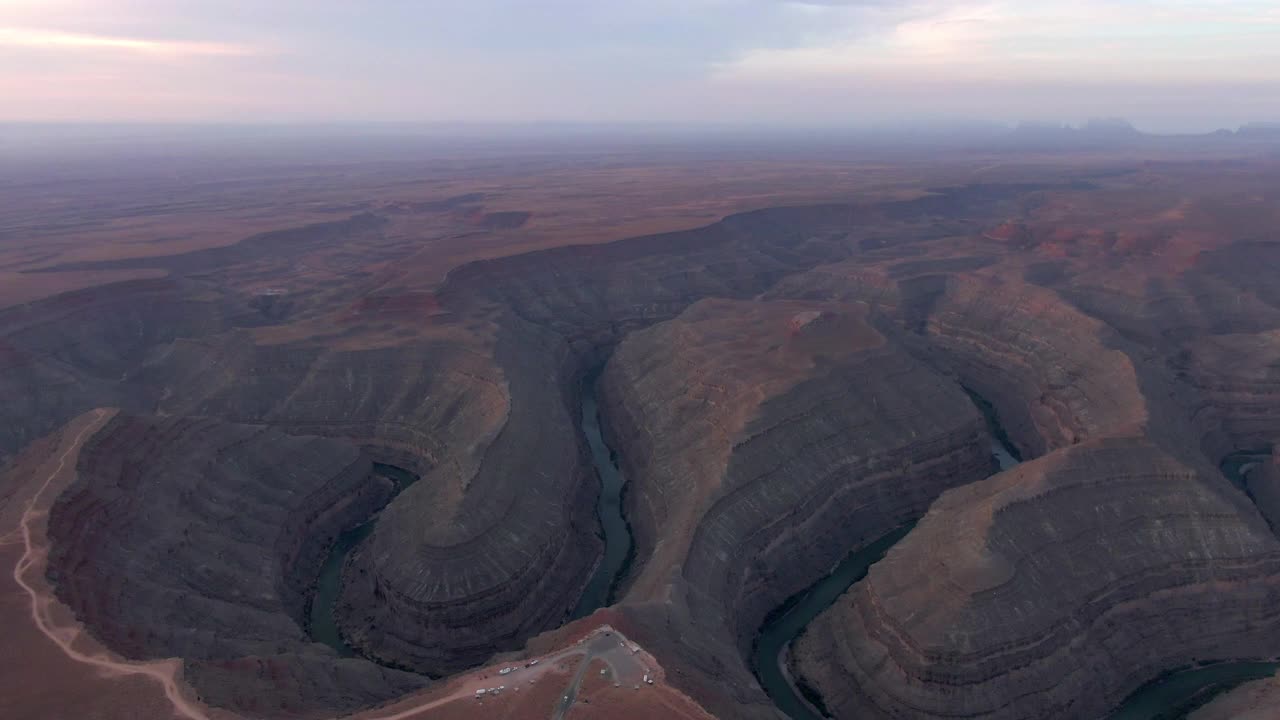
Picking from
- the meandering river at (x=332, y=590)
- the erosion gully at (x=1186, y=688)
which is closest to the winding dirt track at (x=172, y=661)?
the meandering river at (x=332, y=590)

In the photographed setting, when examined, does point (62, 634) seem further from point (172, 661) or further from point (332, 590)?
point (332, 590)

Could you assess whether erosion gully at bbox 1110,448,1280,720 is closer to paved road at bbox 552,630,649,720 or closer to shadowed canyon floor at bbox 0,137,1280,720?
shadowed canyon floor at bbox 0,137,1280,720

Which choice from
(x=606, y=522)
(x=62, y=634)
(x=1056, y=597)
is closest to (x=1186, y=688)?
(x=1056, y=597)

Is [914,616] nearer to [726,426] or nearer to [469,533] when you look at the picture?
[726,426]

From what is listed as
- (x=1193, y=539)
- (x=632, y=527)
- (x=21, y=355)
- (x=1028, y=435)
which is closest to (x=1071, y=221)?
(x=1028, y=435)

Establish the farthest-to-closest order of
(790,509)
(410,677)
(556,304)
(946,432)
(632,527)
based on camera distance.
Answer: (556,304) < (946,432) < (632,527) < (790,509) < (410,677)

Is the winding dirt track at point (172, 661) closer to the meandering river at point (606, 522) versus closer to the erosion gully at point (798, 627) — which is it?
the erosion gully at point (798, 627)

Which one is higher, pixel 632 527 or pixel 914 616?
pixel 914 616
